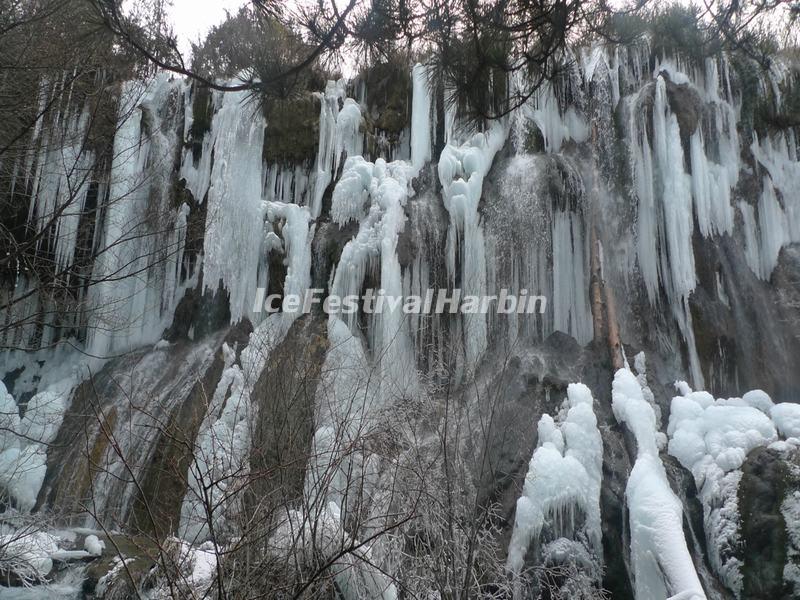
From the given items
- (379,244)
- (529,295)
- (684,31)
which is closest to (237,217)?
(379,244)

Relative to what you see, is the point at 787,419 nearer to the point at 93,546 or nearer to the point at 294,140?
the point at 93,546

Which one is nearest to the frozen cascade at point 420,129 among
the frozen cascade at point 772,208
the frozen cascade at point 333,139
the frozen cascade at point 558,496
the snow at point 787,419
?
the frozen cascade at point 333,139

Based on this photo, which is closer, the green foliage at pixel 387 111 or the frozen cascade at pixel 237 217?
the frozen cascade at pixel 237 217

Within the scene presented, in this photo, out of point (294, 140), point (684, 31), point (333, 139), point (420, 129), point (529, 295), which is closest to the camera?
point (684, 31)

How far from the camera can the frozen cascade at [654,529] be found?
573cm

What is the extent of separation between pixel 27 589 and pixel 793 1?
746 centimetres

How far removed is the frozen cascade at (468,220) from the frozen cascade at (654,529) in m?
2.64

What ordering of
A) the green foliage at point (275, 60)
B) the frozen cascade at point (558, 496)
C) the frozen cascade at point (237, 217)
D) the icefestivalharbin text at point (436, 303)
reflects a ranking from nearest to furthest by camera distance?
the green foliage at point (275, 60)
the frozen cascade at point (558, 496)
the icefestivalharbin text at point (436, 303)
the frozen cascade at point (237, 217)

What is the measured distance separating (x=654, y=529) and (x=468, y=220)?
5.01 m

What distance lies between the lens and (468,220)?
9.73 meters

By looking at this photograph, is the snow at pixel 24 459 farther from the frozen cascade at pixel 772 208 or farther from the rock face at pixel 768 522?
the frozen cascade at pixel 772 208

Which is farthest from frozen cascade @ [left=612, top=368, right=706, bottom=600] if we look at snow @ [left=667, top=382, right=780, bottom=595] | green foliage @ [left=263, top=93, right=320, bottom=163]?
green foliage @ [left=263, top=93, right=320, bottom=163]

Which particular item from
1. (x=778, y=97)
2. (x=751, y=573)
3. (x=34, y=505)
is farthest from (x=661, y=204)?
(x=34, y=505)

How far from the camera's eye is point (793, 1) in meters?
3.15
